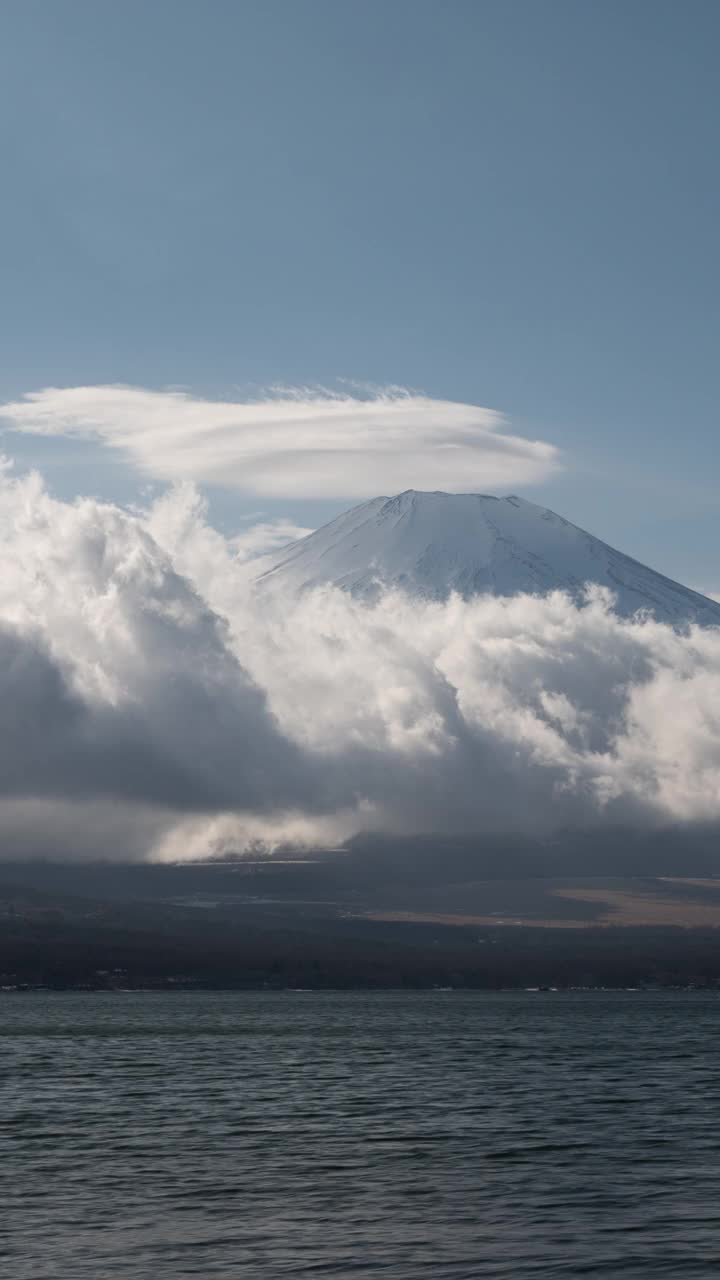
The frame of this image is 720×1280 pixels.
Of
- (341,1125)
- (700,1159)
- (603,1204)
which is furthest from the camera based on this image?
(341,1125)

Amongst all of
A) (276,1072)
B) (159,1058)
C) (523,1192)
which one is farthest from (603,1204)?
(159,1058)

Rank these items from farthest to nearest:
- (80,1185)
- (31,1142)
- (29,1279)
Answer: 1. (31,1142)
2. (80,1185)
3. (29,1279)

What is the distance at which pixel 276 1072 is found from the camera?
527 ft

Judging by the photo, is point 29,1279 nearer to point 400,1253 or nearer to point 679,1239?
point 400,1253

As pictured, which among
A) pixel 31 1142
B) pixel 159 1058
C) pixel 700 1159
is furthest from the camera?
pixel 159 1058

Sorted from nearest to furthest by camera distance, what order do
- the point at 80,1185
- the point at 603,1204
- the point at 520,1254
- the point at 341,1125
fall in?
the point at 520,1254, the point at 603,1204, the point at 80,1185, the point at 341,1125

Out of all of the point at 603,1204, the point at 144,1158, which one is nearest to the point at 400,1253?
the point at 603,1204

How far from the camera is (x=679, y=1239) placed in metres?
59.2

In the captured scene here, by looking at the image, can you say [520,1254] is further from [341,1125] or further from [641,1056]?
[641,1056]

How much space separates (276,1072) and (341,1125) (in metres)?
59.4

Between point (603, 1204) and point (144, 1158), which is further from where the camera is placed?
point (144, 1158)

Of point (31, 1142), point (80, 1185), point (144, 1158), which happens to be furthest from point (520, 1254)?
point (31, 1142)

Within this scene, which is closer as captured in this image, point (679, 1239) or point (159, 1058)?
point (679, 1239)

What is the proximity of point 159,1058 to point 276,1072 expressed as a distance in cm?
3253
